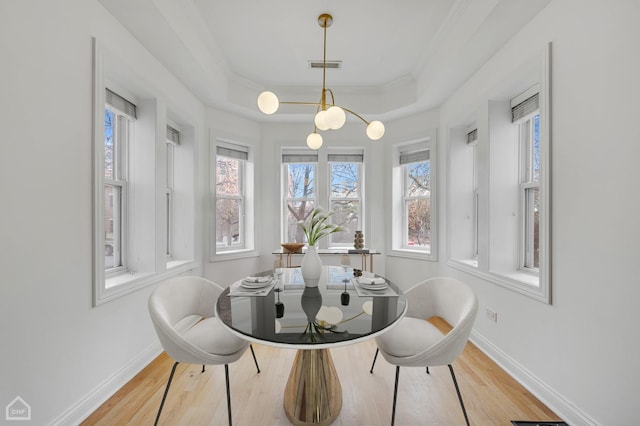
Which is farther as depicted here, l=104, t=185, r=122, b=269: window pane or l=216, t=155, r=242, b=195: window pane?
l=216, t=155, r=242, b=195: window pane

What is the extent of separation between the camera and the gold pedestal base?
1611mm

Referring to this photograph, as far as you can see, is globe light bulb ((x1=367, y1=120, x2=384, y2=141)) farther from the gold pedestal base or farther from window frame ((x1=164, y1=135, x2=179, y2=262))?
window frame ((x1=164, y1=135, x2=179, y2=262))

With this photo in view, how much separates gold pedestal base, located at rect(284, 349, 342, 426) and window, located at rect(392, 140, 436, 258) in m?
2.42

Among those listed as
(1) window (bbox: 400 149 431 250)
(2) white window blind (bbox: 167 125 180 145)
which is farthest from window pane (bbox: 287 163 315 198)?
(2) white window blind (bbox: 167 125 180 145)

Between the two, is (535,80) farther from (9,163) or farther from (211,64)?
(9,163)

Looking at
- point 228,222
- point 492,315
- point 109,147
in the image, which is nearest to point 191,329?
point 109,147

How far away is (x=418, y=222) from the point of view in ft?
12.8

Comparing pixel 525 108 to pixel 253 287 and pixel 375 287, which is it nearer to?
pixel 375 287

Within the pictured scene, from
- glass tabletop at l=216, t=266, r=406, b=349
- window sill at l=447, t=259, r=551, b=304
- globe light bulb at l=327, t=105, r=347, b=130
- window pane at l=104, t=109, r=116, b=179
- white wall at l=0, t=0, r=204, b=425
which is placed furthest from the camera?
window pane at l=104, t=109, r=116, b=179

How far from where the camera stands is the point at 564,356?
1.74 metres

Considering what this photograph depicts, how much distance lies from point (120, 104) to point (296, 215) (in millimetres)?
2440

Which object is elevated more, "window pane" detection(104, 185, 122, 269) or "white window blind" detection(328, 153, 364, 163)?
"white window blind" detection(328, 153, 364, 163)

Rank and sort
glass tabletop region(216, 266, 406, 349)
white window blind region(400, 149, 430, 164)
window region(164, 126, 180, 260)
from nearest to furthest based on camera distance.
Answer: glass tabletop region(216, 266, 406, 349) < window region(164, 126, 180, 260) < white window blind region(400, 149, 430, 164)

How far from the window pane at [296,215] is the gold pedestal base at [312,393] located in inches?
100
